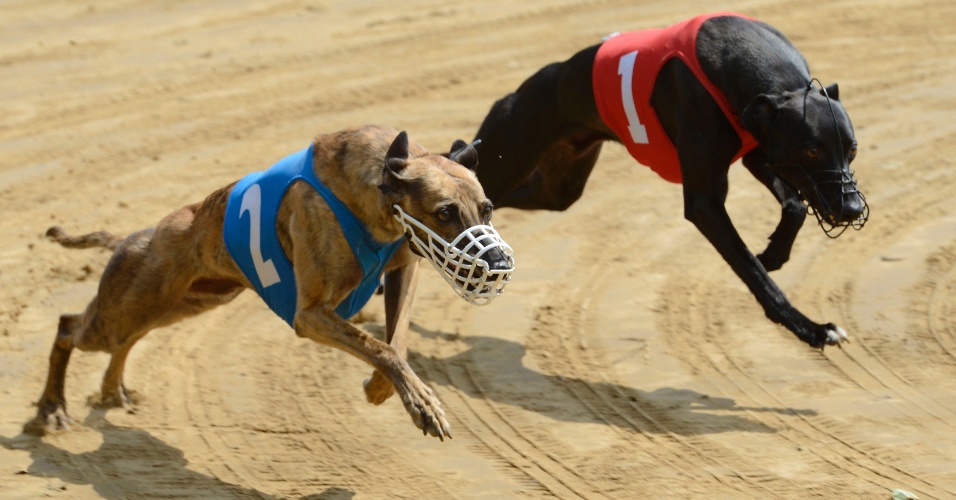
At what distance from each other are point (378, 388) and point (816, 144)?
86.9 inches

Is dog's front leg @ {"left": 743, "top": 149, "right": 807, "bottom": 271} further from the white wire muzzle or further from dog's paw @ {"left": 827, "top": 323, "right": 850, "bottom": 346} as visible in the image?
the white wire muzzle

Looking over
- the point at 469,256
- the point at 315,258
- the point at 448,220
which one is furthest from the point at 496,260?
the point at 315,258

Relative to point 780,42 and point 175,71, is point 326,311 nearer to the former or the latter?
point 780,42

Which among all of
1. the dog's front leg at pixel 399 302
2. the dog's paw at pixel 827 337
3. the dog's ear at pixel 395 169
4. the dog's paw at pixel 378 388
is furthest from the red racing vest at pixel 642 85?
the dog's paw at pixel 378 388

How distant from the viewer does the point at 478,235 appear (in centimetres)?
451

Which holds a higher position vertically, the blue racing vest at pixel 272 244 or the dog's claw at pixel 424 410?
the blue racing vest at pixel 272 244

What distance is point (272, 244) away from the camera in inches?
200

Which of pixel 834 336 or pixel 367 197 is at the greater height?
pixel 367 197

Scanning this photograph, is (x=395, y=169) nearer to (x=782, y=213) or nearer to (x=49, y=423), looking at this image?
(x=49, y=423)

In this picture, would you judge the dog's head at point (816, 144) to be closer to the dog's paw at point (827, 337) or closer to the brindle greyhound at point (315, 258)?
the dog's paw at point (827, 337)

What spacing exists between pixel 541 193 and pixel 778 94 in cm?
162

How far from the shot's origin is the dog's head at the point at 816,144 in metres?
5.66

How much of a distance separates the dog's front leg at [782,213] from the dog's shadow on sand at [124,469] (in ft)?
7.98

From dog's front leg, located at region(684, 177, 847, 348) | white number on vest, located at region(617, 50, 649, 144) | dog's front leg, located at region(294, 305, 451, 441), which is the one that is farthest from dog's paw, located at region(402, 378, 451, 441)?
white number on vest, located at region(617, 50, 649, 144)
